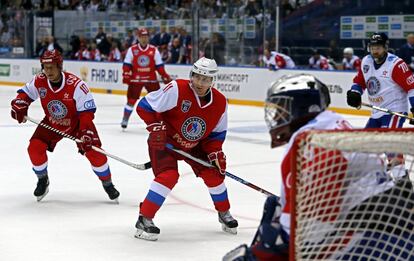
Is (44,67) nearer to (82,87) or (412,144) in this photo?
(82,87)

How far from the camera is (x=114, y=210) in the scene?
530cm

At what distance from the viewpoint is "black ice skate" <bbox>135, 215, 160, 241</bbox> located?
4437 millimetres

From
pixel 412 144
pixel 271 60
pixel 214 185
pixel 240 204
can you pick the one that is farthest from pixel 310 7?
pixel 412 144

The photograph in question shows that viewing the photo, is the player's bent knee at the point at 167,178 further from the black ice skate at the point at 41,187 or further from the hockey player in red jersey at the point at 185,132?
the black ice skate at the point at 41,187

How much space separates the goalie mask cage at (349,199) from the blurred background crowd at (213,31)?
9553 mm

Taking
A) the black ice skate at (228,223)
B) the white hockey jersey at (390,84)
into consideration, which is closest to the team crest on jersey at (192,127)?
the black ice skate at (228,223)

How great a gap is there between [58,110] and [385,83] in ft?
7.25

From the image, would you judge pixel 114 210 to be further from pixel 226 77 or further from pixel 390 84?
pixel 226 77

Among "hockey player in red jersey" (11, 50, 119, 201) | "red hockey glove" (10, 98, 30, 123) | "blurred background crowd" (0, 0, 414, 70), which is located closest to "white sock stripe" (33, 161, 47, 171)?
"hockey player in red jersey" (11, 50, 119, 201)

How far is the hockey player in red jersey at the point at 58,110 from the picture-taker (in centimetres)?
529

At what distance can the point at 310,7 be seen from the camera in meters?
14.4

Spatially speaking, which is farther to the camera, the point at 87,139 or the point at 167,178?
the point at 87,139

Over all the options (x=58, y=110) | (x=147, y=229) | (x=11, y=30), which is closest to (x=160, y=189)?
(x=147, y=229)

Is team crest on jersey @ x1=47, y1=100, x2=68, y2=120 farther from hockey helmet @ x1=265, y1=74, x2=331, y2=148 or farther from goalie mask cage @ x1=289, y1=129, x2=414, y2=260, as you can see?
goalie mask cage @ x1=289, y1=129, x2=414, y2=260
